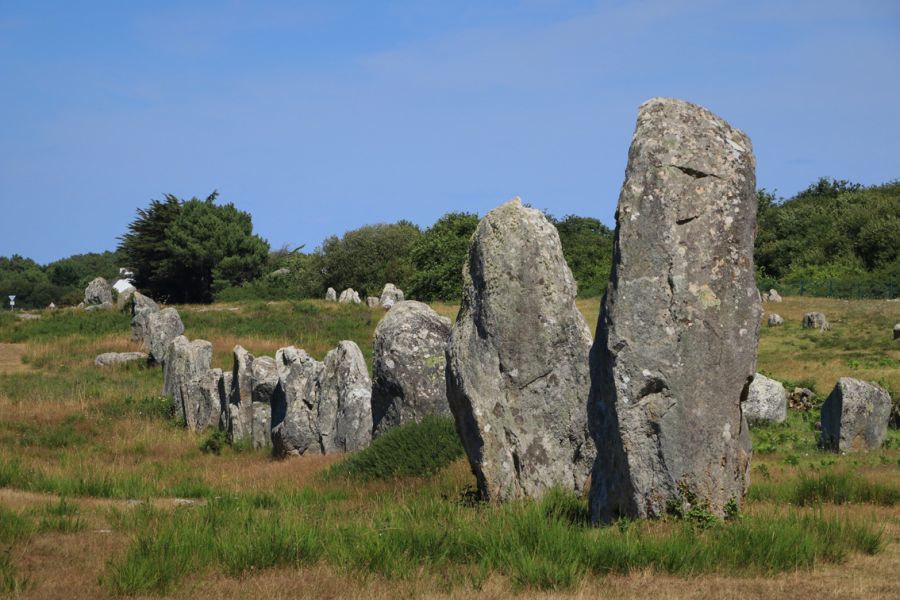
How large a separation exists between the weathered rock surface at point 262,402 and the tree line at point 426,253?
42.0 metres

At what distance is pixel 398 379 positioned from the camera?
59.2ft

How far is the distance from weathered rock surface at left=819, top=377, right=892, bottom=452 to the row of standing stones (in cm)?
3

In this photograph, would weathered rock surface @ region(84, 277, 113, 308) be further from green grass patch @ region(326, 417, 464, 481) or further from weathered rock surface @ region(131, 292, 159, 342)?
green grass patch @ region(326, 417, 464, 481)

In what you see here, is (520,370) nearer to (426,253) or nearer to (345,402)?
(345,402)

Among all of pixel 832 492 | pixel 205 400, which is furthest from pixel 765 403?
pixel 205 400

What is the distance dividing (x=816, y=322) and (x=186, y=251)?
4425 centimetres

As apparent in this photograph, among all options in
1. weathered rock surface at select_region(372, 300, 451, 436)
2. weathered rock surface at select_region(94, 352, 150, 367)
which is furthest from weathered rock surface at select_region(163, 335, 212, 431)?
weathered rock surface at select_region(372, 300, 451, 436)

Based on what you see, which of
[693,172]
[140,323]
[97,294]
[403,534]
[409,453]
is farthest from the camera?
[97,294]

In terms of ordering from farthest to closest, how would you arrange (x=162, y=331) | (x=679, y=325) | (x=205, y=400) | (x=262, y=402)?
(x=162, y=331), (x=205, y=400), (x=262, y=402), (x=679, y=325)

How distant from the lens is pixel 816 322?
44156 millimetres

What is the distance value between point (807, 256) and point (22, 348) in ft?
175

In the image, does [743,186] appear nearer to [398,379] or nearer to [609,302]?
[609,302]

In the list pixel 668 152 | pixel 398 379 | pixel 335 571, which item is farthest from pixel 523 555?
pixel 398 379

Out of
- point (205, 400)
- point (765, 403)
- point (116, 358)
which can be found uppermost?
point (116, 358)
